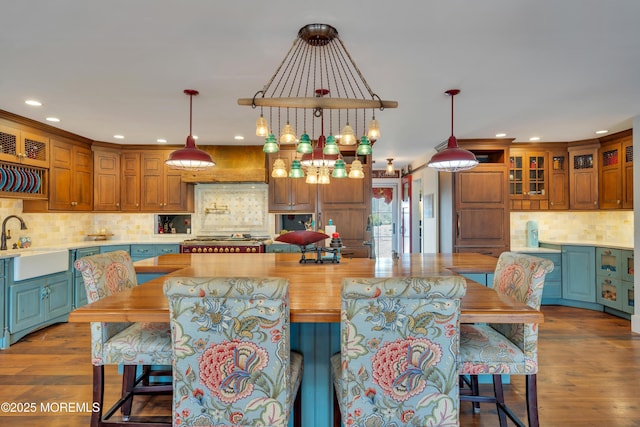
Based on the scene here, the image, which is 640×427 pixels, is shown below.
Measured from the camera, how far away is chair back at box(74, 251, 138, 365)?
1.74 m

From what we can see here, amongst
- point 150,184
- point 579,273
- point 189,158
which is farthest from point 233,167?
point 579,273

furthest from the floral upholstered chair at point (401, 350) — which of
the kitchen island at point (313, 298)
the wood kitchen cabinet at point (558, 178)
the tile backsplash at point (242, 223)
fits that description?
the wood kitchen cabinet at point (558, 178)

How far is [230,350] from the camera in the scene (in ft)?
4.21

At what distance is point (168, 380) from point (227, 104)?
2.37 m

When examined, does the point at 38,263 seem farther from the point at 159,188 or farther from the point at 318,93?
the point at 318,93

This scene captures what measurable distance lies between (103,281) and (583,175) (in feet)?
19.1

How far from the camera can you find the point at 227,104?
3326 millimetres

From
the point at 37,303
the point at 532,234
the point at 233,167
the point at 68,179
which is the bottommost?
the point at 37,303

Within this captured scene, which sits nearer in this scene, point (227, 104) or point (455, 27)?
point (455, 27)

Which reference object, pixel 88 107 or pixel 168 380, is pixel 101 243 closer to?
pixel 88 107

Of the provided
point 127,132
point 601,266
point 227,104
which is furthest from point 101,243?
point 601,266

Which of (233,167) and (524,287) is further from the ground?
(233,167)

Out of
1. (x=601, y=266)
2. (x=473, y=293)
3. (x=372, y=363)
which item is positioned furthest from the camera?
(x=601, y=266)

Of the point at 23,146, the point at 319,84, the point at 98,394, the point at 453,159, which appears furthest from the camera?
the point at 23,146
